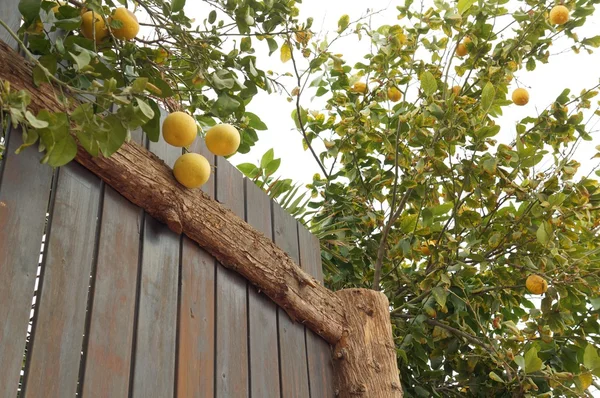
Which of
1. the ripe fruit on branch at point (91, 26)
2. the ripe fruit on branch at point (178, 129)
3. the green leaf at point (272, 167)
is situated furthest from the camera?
the green leaf at point (272, 167)

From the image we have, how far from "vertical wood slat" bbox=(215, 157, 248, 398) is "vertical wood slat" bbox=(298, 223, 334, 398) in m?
0.32

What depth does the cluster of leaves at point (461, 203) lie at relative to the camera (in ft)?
8.03

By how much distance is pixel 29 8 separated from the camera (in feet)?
4.19

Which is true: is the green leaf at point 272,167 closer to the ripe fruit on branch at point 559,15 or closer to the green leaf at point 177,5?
the green leaf at point 177,5

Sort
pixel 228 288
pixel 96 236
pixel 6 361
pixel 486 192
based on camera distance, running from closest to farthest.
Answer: pixel 6 361 → pixel 96 236 → pixel 228 288 → pixel 486 192

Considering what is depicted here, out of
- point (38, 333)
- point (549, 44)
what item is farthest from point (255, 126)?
point (549, 44)

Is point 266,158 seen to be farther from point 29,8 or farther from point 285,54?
point 29,8

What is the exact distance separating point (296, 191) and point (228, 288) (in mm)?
931

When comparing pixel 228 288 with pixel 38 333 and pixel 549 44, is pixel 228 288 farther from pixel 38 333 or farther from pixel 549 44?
pixel 549 44

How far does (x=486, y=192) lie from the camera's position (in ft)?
8.36

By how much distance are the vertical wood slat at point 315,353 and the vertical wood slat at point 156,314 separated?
0.59m

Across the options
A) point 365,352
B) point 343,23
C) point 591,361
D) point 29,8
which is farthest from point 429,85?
point 29,8

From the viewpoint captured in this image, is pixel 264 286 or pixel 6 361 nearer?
pixel 6 361

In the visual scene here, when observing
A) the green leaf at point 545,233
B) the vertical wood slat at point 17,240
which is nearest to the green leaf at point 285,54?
the green leaf at point 545,233
